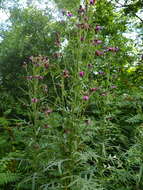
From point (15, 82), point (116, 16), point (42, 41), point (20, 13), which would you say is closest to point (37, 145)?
point (15, 82)

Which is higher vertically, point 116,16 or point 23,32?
point 116,16

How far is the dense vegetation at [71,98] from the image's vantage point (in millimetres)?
1838

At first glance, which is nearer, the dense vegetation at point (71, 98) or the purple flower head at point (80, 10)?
the dense vegetation at point (71, 98)

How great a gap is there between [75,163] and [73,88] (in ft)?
1.93

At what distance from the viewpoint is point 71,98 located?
189cm

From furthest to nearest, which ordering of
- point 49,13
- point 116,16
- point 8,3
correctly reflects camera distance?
point 116,16, point 8,3, point 49,13

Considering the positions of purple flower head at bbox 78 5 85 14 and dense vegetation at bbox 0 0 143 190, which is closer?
dense vegetation at bbox 0 0 143 190

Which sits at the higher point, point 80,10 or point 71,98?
point 80,10

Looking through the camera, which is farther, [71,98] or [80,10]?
[80,10]

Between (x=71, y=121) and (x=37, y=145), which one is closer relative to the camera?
(x=71, y=121)

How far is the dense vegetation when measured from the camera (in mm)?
1838

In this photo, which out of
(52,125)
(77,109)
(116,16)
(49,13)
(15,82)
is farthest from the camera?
(116,16)

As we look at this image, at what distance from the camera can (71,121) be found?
5.98ft

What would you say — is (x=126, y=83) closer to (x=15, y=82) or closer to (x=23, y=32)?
(x=15, y=82)
